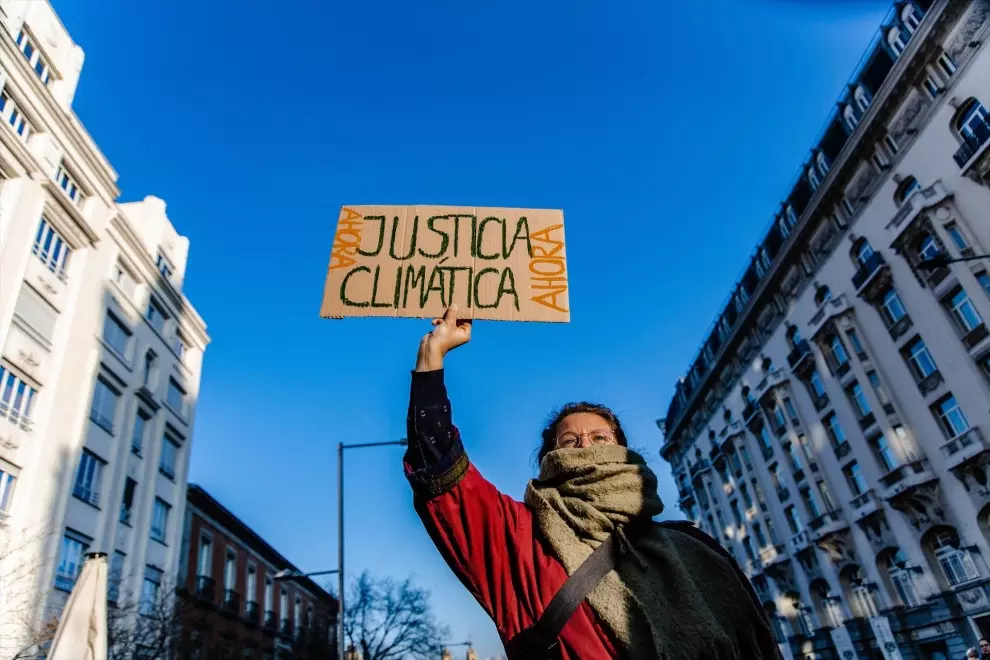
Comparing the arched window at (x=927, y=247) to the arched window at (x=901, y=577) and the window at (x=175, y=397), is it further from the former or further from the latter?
the window at (x=175, y=397)

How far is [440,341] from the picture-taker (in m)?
2.48

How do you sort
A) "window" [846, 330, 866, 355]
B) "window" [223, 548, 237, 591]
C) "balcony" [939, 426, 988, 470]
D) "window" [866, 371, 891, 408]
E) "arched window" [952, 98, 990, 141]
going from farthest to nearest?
"window" [223, 548, 237, 591]
"window" [846, 330, 866, 355]
"window" [866, 371, 891, 408]
"balcony" [939, 426, 988, 470]
"arched window" [952, 98, 990, 141]

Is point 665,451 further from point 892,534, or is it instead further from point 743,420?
point 892,534

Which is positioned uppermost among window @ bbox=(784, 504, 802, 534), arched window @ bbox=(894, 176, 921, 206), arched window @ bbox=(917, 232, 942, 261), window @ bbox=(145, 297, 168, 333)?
window @ bbox=(145, 297, 168, 333)

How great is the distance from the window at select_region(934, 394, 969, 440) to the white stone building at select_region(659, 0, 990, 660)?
57 millimetres

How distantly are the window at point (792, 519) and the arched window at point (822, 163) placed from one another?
18.0 m

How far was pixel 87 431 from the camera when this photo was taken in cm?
2317

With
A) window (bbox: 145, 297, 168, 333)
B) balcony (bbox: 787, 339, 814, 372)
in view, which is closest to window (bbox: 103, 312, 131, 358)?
window (bbox: 145, 297, 168, 333)

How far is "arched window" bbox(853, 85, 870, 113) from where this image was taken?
2834cm

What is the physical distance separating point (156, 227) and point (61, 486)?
15906 millimetres

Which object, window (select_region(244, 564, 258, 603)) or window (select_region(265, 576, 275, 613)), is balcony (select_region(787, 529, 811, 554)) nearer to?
window (select_region(244, 564, 258, 603))

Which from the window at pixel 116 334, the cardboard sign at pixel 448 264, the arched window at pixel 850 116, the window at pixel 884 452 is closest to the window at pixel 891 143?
the arched window at pixel 850 116

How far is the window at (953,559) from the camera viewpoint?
79.7 ft

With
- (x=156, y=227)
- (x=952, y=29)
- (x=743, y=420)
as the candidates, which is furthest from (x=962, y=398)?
(x=156, y=227)
